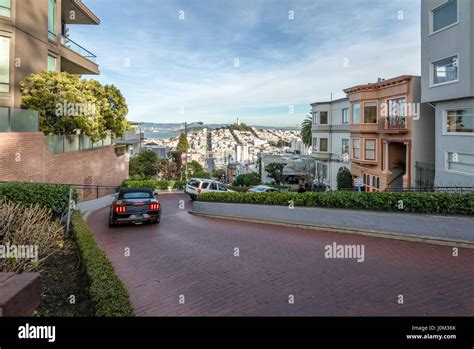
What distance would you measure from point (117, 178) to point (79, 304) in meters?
25.9

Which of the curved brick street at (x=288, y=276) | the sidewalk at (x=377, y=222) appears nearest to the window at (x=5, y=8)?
the curved brick street at (x=288, y=276)

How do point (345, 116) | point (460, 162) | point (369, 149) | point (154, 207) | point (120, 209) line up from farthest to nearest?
point (345, 116) → point (369, 149) → point (460, 162) → point (154, 207) → point (120, 209)

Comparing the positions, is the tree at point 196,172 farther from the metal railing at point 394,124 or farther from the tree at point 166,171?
the metal railing at point 394,124

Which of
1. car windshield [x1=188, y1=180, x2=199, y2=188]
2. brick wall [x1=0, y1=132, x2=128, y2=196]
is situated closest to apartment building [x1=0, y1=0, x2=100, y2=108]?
brick wall [x1=0, y1=132, x2=128, y2=196]

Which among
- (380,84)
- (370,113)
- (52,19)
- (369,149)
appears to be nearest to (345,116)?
(370,113)

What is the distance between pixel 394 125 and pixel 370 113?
4253mm

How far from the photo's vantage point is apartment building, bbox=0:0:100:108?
56.6ft

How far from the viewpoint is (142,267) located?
285 inches

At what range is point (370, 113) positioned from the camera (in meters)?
28.8

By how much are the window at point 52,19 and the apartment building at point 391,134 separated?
878 inches

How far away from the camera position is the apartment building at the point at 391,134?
2303 cm

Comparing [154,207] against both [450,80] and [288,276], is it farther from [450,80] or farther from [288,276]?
[450,80]
